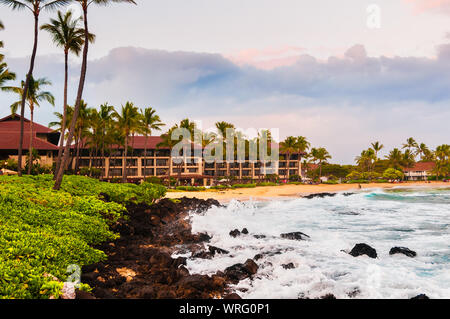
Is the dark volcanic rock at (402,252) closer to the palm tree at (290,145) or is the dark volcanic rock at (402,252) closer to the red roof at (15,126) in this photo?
the red roof at (15,126)

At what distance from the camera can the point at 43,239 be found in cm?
848

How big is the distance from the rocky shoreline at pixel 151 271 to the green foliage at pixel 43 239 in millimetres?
573

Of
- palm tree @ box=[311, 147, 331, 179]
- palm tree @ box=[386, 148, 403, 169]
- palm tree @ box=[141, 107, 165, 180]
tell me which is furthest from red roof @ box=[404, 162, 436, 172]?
palm tree @ box=[141, 107, 165, 180]

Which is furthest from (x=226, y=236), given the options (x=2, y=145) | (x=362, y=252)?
(x=2, y=145)

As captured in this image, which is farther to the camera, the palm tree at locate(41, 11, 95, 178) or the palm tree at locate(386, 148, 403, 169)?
the palm tree at locate(386, 148, 403, 169)

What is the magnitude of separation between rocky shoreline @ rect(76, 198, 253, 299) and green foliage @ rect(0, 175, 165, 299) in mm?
573

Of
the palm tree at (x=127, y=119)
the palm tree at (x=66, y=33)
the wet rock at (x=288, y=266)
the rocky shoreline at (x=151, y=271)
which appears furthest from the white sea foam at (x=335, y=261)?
the palm tree at (x=127, y=119)

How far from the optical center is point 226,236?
52.3 feet

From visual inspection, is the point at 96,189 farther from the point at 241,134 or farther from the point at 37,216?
the point at 241,134

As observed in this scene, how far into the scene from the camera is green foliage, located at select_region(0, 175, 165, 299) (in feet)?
20.4

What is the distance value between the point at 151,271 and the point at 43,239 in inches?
127

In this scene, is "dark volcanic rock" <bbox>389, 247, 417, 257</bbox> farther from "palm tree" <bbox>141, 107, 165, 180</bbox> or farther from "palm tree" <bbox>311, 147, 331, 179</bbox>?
"palm tree" <bbox>311, 147, 331, 179</bbox>

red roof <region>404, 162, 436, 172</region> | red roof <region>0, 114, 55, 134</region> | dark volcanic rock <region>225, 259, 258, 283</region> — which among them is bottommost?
dark volcanic rock <region>225, 259, 258, 283</region>

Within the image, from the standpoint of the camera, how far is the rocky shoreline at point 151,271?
25.7 feet
